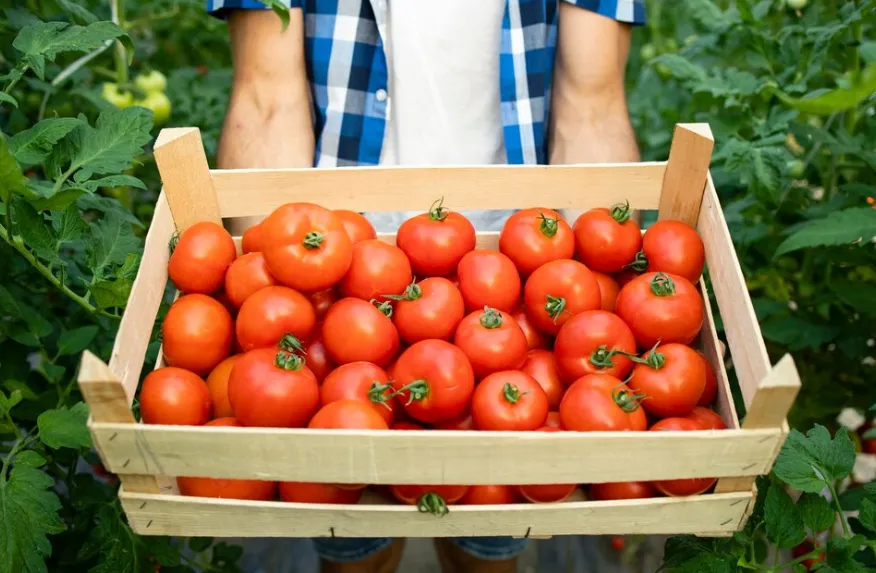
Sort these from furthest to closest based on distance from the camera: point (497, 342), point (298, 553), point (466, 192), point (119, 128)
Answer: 1. point (298, 553)
2. point (466, 192)
3. point (119, 128)
4. point (497, 342)

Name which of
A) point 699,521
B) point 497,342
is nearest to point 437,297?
point 497,342

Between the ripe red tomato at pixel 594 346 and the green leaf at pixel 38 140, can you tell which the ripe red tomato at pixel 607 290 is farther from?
the green leaf at pixel 38 140

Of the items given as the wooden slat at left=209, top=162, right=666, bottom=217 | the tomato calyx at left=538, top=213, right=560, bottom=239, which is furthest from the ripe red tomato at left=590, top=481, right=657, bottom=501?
the wooden slat at left=209, top=162, right=666, bottom=217

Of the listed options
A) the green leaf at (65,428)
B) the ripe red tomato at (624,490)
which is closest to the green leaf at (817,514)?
the ripe red tomato at (624,490)

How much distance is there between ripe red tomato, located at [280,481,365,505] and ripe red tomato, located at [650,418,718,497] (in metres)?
0.42

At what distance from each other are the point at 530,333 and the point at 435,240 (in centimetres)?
23

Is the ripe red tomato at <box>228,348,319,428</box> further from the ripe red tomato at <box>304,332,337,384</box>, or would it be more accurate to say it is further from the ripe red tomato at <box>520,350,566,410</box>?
the ripe red tomato at <box>520,350,566,410</box>

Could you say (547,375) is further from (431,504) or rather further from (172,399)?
(172,399)

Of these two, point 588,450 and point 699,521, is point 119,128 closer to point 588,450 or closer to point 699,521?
point 588,450

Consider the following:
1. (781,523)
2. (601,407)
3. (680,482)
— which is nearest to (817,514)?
(781,523)

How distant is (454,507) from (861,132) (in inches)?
69.5

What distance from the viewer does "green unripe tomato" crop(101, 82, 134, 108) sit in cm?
233

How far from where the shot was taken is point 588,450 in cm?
108

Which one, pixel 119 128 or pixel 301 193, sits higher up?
pixel 119 128
